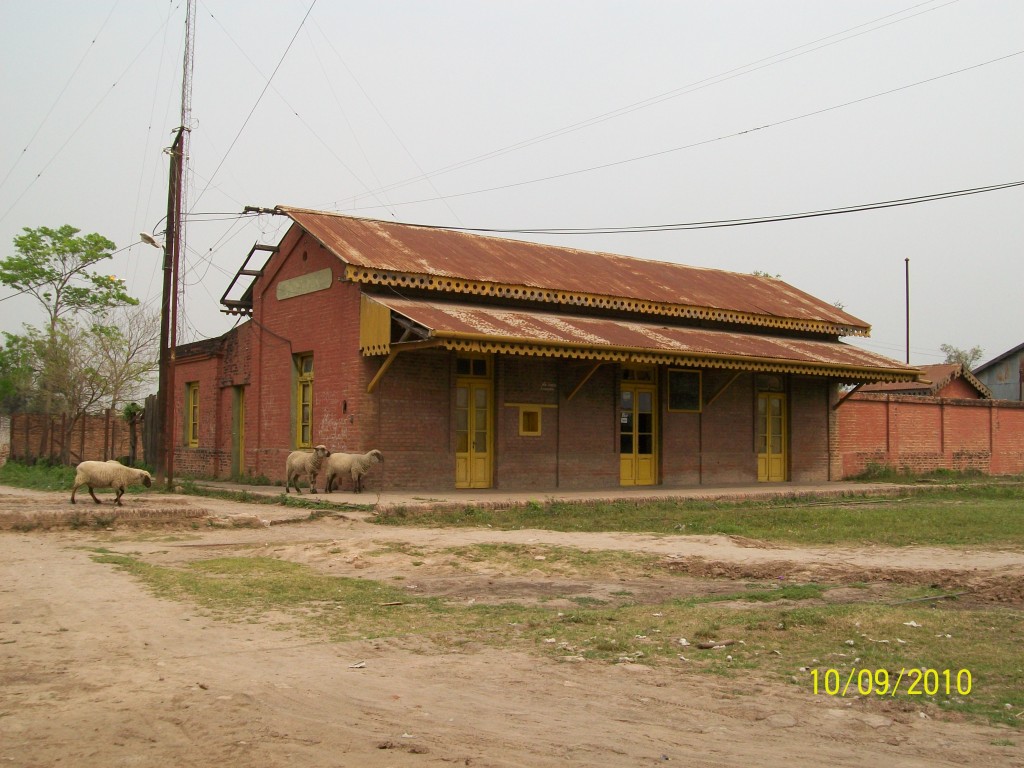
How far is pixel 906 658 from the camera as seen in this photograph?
6.53m

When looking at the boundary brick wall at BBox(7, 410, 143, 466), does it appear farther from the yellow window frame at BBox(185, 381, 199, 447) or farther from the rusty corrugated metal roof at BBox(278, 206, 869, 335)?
the rusty corrugated metal roof at BBox(278, 206, 869, 335)

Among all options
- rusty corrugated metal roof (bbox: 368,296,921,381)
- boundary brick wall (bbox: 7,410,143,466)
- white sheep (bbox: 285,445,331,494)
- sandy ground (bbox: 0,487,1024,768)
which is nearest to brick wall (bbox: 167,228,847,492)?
white sheep (bbox: 285,445,331,494)

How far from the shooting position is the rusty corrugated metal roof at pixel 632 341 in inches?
720

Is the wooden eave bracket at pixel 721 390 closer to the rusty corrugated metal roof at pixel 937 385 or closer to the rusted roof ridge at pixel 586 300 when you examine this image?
the rusted roof ridge at pixel 586 300

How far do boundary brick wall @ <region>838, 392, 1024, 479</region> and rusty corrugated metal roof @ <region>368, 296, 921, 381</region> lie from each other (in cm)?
247

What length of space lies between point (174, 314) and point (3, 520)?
6.92 m

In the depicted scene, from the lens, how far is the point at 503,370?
68.7 ft

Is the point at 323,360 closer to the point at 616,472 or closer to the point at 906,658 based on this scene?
the point at 616,472

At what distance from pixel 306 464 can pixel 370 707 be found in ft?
45.9

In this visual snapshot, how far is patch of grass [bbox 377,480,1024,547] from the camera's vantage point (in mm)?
13875

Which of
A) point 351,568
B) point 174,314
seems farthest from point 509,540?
point 174,314

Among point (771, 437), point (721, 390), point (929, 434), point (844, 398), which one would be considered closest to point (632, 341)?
point (721, 390)

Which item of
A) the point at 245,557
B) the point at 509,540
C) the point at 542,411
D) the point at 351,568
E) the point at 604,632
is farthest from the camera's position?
the point at 542,411
